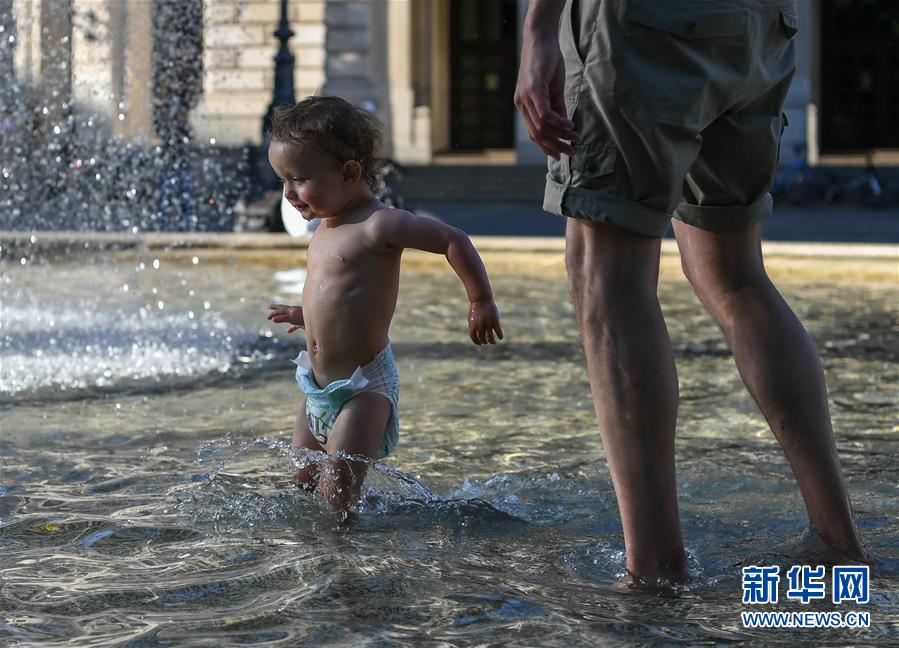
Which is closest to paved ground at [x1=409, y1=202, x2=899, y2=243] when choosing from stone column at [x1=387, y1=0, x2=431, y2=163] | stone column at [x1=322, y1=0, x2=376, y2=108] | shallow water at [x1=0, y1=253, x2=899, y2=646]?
stone column at [x1=387, y1=0, x2=431, y2=163]

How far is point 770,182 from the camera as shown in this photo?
9.25 feet

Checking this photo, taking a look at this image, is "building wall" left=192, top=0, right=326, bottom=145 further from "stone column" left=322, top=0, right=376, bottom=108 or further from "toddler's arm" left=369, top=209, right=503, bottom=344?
"toddler's arm" left=369, top=209, right=503, bottom=344

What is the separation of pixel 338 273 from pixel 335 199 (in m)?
0.17

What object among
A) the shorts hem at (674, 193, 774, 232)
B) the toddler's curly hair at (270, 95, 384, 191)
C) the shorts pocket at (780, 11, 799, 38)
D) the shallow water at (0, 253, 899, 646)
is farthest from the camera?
the toddler's curly hair at (270, 95, 384, 191)

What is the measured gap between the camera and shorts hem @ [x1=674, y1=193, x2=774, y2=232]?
2.80 meters

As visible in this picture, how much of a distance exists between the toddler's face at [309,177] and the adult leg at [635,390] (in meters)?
0.89

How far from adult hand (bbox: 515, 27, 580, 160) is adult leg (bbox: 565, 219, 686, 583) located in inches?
6.1

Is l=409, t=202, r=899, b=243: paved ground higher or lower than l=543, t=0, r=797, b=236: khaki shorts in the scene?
lower

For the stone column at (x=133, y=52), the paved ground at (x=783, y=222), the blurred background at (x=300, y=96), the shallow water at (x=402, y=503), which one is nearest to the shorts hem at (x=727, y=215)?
the shallow water at (x=402, y=503)

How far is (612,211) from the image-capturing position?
2.49 metres

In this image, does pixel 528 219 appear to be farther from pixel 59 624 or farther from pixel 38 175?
pixel 59 624

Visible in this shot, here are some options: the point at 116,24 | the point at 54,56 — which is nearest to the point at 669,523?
the point at 54,56

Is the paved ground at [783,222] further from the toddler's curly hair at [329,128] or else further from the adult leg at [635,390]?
the adult leg at [635,390]

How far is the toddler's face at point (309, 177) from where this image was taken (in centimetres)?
329
